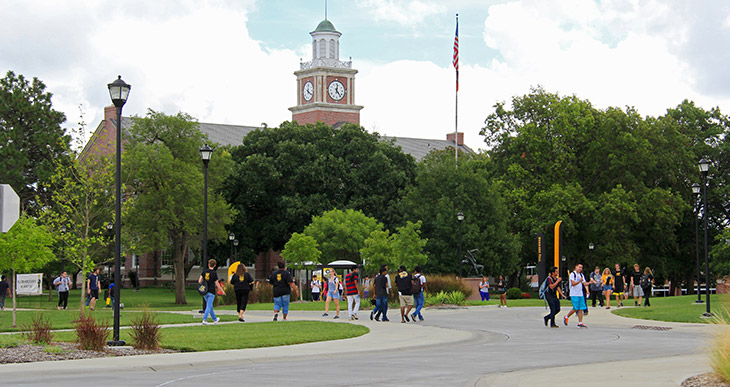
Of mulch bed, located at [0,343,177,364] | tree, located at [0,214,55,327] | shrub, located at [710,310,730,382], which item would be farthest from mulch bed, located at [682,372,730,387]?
tree, located at [0,214,55,327]

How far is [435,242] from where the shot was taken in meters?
53.7

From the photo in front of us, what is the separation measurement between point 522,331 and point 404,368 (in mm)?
9499

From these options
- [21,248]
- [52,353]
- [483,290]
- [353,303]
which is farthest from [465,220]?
[52,353]

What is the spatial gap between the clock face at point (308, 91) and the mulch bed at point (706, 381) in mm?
79509

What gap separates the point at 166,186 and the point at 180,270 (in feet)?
17.2

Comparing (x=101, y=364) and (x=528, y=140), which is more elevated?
(x=528, y=140)

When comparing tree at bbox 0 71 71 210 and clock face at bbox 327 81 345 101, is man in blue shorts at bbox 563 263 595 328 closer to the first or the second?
tree at bbox 0 71 71 210

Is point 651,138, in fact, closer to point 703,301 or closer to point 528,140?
point 528,140

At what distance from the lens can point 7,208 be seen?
14.4 m

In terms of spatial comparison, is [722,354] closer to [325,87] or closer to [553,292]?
[553,292]

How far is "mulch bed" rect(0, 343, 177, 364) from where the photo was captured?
46.3 ft

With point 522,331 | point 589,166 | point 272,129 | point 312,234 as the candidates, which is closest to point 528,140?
point 589,166

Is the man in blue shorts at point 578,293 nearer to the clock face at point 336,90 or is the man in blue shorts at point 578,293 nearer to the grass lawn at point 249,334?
the grass lawn at point 249,334

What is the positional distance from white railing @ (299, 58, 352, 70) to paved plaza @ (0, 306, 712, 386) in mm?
70394
